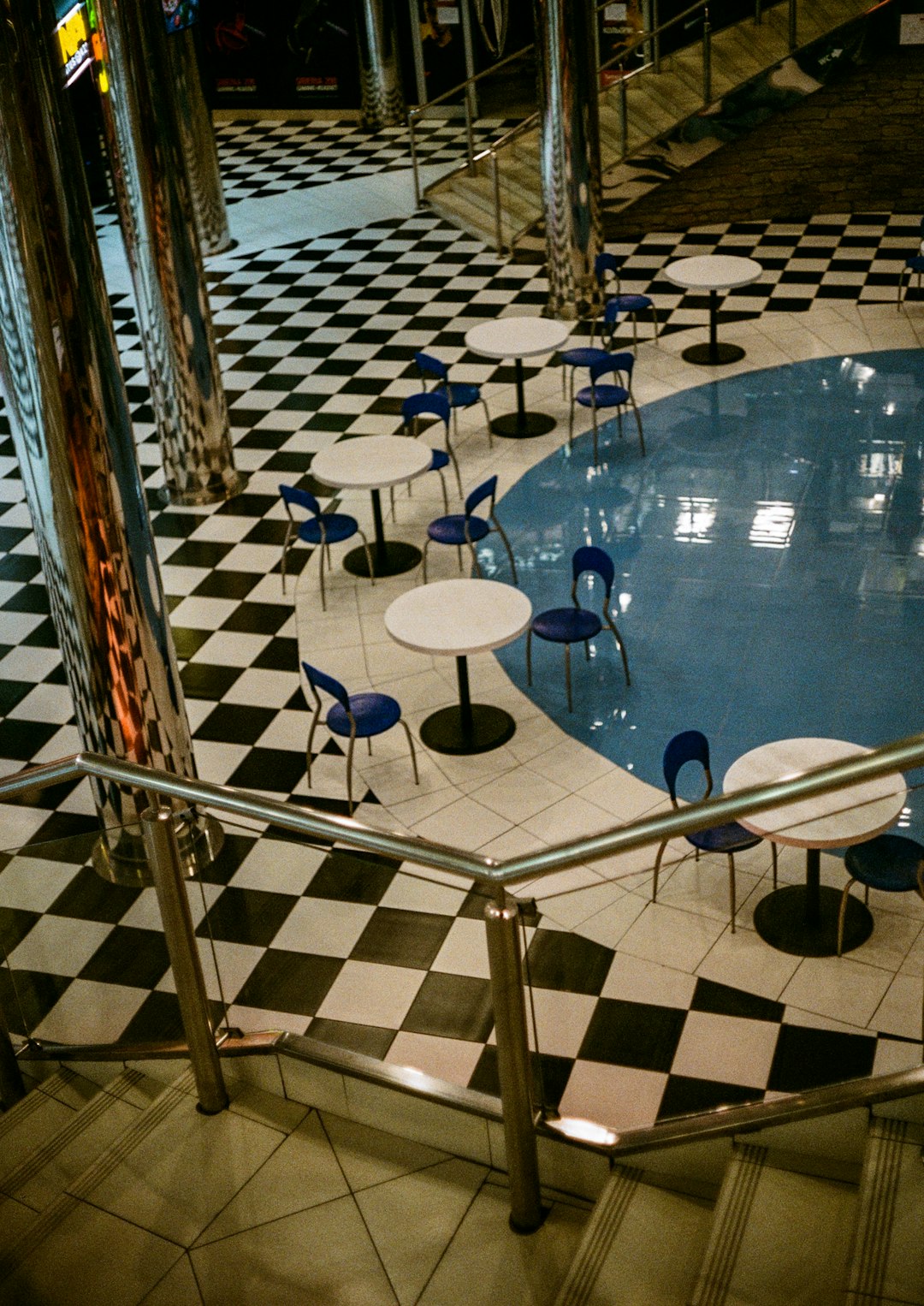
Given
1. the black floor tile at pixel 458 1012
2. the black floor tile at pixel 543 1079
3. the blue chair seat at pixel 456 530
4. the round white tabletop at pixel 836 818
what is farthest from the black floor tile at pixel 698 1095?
the blue chair seat at pixel 456 530

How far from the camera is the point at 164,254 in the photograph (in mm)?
9055

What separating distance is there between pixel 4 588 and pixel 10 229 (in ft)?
14.4

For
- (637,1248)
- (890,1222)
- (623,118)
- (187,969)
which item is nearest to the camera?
(890,1222)

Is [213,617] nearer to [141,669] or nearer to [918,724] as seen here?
[141,669]

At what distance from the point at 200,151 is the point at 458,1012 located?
12.0 metres

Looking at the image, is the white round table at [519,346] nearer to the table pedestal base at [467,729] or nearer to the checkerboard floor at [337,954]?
the checkerboard floor at [337,954]

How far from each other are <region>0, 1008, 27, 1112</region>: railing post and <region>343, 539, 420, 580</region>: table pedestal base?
4979mm

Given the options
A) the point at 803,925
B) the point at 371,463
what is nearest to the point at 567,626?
the point at 371,463

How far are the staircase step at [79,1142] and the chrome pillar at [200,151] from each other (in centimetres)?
1078

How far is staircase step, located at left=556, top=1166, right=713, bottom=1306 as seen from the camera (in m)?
3.23

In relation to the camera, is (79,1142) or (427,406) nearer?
(79,1142)

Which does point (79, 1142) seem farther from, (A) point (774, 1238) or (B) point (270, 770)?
(B) point (270, 770)

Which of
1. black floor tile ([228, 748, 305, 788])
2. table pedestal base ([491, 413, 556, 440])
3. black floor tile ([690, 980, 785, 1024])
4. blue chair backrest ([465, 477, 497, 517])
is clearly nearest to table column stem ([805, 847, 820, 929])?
black floor tile ([690, 980, 785, 1024])

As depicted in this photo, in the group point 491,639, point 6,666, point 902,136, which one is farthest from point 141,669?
point 902,136
